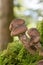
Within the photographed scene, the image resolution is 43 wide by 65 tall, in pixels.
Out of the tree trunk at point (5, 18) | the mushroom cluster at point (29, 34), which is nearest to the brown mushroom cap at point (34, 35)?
the mushroom cluster at point (29, 34)

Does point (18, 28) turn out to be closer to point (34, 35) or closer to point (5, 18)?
point (34, 35)

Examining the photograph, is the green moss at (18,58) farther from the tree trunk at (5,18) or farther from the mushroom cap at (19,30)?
the tree trunk at (5,18)

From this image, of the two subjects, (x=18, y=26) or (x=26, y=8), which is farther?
(x=26, y=8)

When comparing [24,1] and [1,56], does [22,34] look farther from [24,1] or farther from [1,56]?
[24,1]

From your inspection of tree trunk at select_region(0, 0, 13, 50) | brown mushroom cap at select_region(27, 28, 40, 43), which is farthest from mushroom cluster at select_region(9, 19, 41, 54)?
tree trunk at select_region(0, 0, 13, 50)

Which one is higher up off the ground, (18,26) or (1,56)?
(18,26)

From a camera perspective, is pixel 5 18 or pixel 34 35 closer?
pixel 34 35

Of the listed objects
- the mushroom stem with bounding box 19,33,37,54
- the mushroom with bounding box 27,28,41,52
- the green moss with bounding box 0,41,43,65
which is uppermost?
the mushroom with bounding box 27,28,41,52

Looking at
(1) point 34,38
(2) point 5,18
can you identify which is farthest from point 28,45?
(2) point 5,18

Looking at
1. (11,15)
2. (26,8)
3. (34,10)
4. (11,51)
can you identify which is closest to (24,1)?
(26,8)

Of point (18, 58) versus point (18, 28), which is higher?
point (18, 28)

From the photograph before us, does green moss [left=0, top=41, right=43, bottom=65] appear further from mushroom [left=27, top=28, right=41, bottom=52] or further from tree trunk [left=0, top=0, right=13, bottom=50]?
tree trunk [left=0, top=0, right=13, bottom=50]
